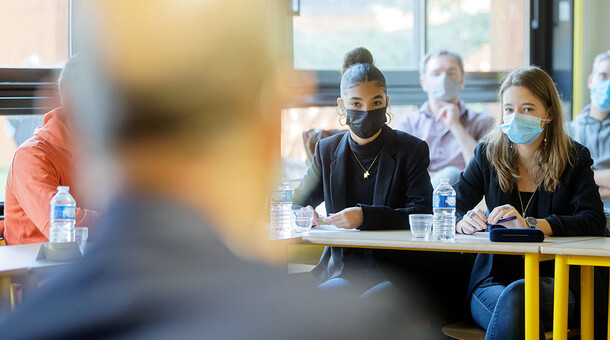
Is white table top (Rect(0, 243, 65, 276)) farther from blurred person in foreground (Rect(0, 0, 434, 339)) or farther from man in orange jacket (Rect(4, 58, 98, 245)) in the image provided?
blurred person in foreground (Rect(0, 0, 434, 339))

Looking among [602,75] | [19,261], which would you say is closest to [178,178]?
[19,261]

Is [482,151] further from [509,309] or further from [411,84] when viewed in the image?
[411,84]

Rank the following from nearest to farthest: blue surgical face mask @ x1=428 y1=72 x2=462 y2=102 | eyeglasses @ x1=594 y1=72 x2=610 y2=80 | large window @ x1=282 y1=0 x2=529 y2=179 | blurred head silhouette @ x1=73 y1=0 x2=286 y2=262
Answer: blurred head silhouette @ x1=73 y1=0 x2=286 y2=262 → large window @ x1=282 y1=0 x2=529 y2=179 → blue surgical face mask @ x1=428 y1=72 x2=462 y2=102 → eyeglasses @ x1=594 y1=72 x2=610 y2=80

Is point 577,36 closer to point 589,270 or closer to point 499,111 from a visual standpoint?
point 499,111

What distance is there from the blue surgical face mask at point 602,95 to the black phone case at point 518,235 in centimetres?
252

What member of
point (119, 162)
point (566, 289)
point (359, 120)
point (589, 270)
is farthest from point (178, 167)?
point (359, 120)

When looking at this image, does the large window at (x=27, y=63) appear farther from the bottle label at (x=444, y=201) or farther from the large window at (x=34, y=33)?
the bottle label at (x=444, y=201)

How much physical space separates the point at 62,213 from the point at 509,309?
136 centimetres

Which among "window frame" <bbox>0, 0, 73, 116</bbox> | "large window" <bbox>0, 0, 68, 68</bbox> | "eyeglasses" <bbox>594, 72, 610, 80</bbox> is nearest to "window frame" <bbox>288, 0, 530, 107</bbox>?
"eyeglasses" <bbox>594, 72, 610, 80</bbox>

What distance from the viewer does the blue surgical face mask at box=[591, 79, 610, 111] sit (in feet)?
14.2

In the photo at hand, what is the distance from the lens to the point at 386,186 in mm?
2674

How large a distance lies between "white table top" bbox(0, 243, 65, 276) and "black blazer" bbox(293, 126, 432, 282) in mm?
1041

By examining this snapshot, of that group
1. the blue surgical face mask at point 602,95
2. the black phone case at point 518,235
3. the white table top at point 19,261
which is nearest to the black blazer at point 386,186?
the black phone case at point 518,235

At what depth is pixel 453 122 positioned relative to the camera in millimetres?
4270
